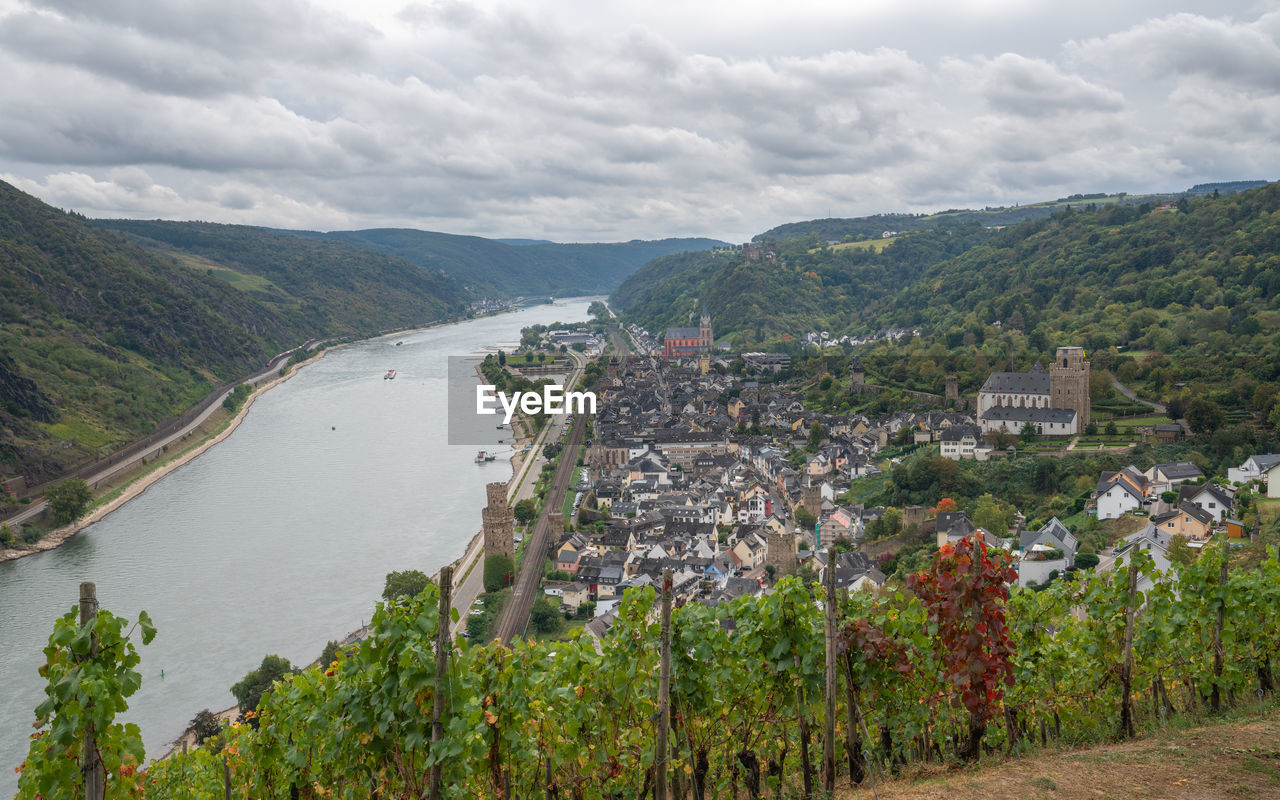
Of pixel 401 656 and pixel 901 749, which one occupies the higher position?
pixel 401 656

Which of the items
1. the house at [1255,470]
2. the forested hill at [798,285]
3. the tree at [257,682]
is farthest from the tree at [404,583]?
the forested hill at [798,285]

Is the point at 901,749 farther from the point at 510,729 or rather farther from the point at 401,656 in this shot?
the point at 401,656

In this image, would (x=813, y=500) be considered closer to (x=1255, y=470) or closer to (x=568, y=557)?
(x=568, y=557)

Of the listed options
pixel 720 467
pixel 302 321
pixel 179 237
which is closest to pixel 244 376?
pixel 302 321

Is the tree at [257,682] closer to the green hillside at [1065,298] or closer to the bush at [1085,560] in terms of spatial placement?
the bush at [1085,560]

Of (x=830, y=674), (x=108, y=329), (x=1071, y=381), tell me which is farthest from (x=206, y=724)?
(x=108, y=329)

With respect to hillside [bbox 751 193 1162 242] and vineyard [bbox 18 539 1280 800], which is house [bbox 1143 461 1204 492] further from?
hillside [bbox 751 193 1162 242]
